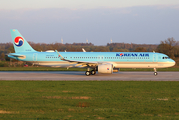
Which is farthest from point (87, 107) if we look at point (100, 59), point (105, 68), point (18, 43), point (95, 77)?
point (18, 43)

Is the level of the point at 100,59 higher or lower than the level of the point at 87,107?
higher

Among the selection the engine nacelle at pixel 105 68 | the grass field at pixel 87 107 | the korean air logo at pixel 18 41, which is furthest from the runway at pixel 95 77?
the grass field at pixel 87 107

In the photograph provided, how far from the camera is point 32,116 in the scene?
31.0ft

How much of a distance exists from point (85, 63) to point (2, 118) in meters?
22.2

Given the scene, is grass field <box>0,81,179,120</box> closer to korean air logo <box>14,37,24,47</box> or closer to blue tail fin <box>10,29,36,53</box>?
blue tail fin <box>10,29,36,53</box>

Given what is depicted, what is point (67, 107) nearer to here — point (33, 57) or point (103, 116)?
point (103, 116)

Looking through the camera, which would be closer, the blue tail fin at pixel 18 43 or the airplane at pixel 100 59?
the airplane at pixel 100 59

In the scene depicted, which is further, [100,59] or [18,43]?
[18,43]

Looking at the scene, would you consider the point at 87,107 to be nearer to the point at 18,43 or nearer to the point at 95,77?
the point at 95,77

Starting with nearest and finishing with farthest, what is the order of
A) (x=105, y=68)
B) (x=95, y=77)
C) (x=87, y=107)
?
Answer: (x=87, y=107) < (x=95, y=77) < (x=105, y=68)

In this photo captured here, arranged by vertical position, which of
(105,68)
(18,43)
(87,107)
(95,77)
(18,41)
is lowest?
(95,77)

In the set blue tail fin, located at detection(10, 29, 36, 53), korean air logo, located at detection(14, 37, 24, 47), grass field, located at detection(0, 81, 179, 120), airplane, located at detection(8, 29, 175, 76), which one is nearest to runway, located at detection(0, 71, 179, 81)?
airplane, located at detection(8, 29, 175, 76)

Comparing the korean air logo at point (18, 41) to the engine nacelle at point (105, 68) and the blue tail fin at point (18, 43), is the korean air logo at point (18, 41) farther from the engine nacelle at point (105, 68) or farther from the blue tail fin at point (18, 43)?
the engine nacelle at point (105, 68)

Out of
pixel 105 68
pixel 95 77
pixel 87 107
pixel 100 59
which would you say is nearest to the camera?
pixel 87 107
